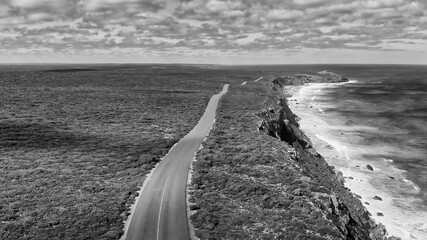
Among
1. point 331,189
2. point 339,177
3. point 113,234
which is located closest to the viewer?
point 113,234

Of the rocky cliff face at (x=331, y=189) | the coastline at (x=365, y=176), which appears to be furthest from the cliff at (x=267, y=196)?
the coastline at (x=365, y=176)

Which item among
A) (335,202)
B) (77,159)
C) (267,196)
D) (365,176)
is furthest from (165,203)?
(365,176)

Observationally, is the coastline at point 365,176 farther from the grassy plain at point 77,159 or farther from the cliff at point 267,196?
the grassy plain at point 77,159

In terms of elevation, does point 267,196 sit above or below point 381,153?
above

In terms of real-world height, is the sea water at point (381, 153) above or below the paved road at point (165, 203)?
below

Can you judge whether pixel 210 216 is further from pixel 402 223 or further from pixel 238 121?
pixel 238 121

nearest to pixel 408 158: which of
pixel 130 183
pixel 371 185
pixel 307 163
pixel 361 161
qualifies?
pixel 361 161

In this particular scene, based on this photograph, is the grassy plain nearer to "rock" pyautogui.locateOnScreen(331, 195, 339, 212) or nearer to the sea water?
"rock" pyautogui.locateOnScreen(331, 195, 339, 212)

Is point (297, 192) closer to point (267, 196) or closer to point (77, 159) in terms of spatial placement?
point (267, 196)
